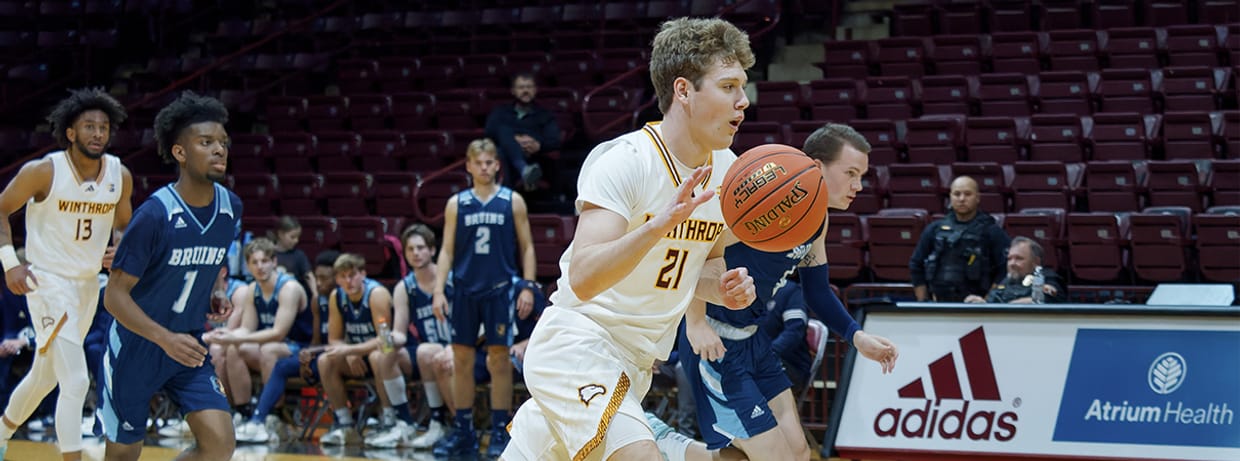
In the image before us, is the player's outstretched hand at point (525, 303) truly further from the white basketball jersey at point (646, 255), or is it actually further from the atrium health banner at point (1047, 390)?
the white basketball jersey at point (646, 255)

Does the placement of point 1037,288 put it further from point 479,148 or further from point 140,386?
point 140,386

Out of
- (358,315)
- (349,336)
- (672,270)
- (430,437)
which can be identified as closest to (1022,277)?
(430,437)

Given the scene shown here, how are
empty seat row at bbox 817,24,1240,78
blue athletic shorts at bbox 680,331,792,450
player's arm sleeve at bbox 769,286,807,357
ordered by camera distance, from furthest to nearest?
empty seat row at bbox 817,24,1240,78 → player's arm sleeve at bbox 769,286,807,357 → blue athletic shorts at bbox 680,331,792,450

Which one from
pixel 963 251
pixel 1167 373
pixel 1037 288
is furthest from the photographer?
pixel 963 251

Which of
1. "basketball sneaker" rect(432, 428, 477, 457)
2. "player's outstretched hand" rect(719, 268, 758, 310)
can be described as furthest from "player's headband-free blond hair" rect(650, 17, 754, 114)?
"basketball sneaker" rect(432, 428, 477, 457)

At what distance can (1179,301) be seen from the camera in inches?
261

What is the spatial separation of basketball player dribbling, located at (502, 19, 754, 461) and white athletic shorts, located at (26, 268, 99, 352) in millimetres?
3823

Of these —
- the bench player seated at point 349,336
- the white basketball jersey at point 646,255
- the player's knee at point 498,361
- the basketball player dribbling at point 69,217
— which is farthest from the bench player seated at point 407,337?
the white basketball jersey at point 646,255

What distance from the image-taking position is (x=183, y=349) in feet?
15.0

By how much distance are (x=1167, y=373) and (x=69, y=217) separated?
5.58m

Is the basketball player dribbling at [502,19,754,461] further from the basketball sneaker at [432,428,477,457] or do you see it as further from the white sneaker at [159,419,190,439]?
the white sneaker at [159,419,190,439]

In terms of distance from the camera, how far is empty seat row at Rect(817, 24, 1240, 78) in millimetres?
11188

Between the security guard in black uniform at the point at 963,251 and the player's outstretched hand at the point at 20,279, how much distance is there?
5.15 metres

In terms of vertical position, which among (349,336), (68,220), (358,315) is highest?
(68,220)
